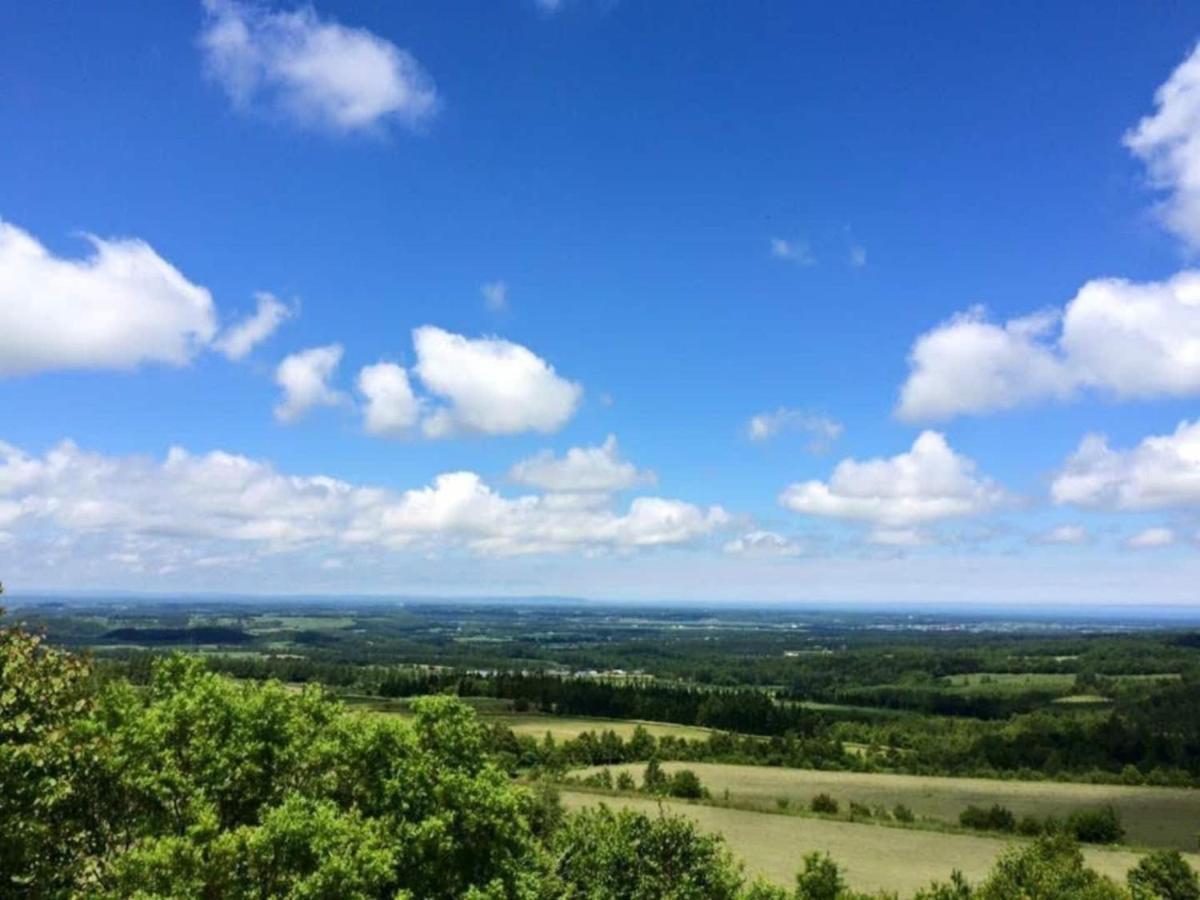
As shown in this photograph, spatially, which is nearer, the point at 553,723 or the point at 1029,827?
the point at 1029,827

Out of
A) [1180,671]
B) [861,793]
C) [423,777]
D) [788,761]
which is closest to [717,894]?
[423,777]

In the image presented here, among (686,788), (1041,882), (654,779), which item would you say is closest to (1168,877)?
(1041,882)

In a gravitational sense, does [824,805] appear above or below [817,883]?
below

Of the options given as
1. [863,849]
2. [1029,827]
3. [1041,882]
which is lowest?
[1029,827]

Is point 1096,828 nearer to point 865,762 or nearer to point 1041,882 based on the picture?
point 865,762

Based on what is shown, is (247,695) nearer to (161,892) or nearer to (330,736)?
(330,736)

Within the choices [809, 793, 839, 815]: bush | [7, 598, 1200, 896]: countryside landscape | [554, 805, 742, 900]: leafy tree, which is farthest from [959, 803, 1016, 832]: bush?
[554, 805, 742, 900]: leafy tree

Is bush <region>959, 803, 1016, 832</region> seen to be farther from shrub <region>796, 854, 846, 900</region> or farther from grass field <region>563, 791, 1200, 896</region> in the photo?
shrub <region>796, 854, 846, 900</region>
